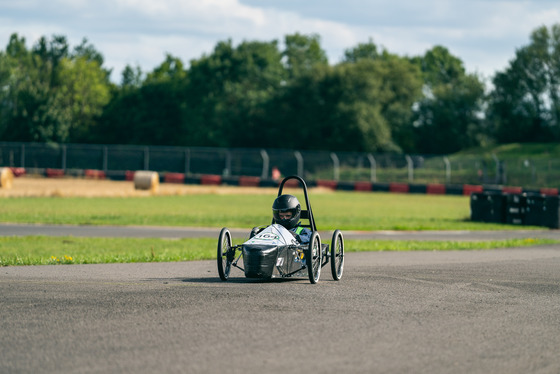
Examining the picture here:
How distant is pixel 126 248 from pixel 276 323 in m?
11.9

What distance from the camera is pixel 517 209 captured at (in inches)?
1233


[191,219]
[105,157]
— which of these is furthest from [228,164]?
[191,219]

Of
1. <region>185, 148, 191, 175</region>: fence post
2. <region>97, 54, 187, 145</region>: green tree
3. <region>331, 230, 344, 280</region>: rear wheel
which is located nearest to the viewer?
<region>331, 230, 344, 280</region>: rear wheel

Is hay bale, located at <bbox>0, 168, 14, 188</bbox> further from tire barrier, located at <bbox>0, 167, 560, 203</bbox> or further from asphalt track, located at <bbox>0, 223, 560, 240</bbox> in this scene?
asphalt track, located at <bbox>0, 223, 560, 240</bbox>

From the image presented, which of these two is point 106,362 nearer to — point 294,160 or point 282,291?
point 282,291

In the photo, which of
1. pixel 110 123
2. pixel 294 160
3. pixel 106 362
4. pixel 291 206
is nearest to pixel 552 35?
pixel 294 160

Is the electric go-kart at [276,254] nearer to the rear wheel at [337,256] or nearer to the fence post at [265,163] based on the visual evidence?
the rear wheel at [337,256]

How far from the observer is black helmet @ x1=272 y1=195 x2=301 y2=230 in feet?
39.9

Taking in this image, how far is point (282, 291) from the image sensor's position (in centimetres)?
1091

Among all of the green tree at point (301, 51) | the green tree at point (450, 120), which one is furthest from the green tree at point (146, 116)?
the green tree at point (450, 120)

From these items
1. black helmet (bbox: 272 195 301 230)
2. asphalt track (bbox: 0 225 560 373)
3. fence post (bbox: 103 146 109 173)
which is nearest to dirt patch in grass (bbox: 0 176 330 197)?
fence post (bbox: 103 146 109 173)

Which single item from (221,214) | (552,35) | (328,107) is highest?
(552,35)

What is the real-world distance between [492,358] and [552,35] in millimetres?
87934

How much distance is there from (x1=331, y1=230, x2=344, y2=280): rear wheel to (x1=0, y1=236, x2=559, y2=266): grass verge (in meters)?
4.60
